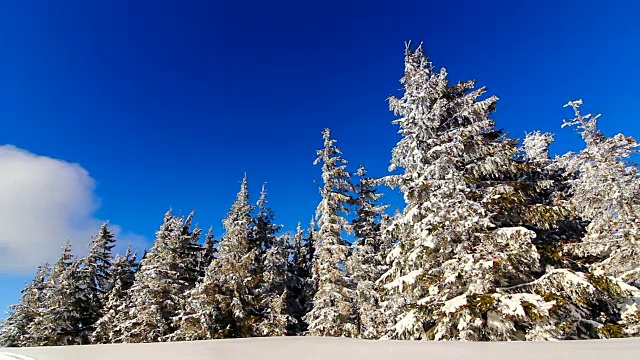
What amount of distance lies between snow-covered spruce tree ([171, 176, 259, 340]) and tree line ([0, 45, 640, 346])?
0.26 feet

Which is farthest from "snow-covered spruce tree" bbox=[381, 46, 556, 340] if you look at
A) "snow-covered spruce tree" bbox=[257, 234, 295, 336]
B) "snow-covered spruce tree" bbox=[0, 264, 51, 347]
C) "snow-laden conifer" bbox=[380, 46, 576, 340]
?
"snow-covered spruce tree" bbox=[0, 264, 51, 347]

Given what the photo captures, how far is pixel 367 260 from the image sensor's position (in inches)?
820

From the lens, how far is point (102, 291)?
32.8 m

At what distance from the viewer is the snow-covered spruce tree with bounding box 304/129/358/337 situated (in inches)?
746

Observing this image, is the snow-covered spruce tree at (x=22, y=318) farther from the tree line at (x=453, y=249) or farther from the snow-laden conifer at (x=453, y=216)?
the snow-laden conifer at (x=453, y=216)

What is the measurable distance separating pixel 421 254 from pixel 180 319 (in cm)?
1789

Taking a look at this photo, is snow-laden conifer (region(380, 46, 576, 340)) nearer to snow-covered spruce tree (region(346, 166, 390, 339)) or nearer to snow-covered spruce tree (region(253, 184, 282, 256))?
snow-covered spruce tree (region(346, 166, 390, 339))

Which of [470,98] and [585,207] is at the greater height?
[470,98]

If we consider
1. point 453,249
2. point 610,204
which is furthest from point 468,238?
point 610,204

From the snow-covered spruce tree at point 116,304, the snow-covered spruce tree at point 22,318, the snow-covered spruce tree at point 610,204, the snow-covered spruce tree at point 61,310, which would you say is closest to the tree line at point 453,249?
the snow-covered spruce tree at point 610,204

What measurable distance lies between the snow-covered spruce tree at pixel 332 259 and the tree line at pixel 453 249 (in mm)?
74

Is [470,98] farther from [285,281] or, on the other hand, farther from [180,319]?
[180,319]

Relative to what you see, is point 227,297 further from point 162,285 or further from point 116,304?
point 116,304

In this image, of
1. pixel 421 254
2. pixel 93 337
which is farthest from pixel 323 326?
pixel 93 337
